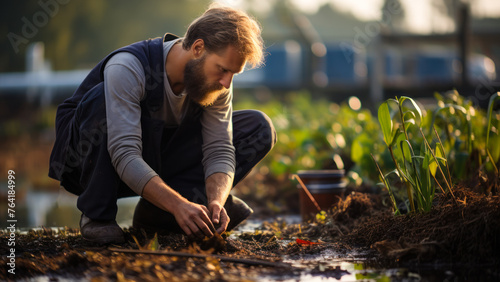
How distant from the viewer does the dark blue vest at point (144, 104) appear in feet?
8.83

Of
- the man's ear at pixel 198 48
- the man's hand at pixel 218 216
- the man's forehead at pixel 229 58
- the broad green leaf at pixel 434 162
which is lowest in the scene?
the man's hand at pixel 218 216

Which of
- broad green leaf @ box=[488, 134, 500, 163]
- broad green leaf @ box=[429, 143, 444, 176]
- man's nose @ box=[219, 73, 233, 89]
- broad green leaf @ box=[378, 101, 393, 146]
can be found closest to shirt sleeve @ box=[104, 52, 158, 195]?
man's nose @ box=[219, 73, 233, 89]

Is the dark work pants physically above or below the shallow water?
above

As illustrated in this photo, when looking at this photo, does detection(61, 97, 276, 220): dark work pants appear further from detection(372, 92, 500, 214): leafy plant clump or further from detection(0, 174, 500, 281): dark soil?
detection(372, 92, 500, 214): leafy plant clump

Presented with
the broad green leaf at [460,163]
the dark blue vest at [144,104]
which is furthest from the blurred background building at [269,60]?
the broad green leaf at [460,163]

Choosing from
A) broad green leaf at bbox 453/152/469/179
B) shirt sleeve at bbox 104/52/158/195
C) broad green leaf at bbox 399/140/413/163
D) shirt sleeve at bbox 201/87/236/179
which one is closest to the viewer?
shirt sleeve at bbox 104/52/158/195

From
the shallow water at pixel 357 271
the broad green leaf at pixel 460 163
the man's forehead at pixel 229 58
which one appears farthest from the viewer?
the broad green leaf at pixel 460 163

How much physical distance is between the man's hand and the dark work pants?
0.45 metres

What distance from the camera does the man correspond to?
244 cm

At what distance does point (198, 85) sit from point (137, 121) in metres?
0.36

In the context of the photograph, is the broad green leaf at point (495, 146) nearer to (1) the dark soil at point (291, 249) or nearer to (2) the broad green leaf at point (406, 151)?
(1) the dark soil at point (291, 249)

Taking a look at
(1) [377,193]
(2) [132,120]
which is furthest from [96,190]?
(1) [377,193]

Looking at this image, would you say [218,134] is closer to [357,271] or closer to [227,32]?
[227,32]

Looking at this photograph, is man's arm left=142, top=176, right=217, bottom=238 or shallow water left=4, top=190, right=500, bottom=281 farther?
man's arm left=142, top=176, right=217, bottom=238
